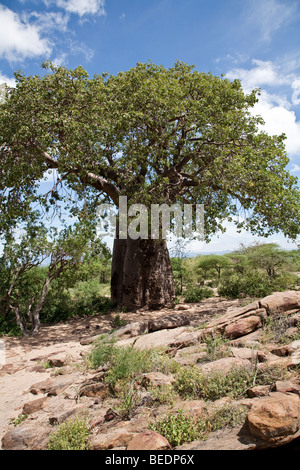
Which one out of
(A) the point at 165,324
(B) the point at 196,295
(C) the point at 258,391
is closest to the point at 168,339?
(A) the point at 165,324

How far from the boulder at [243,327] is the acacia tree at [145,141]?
167 inches

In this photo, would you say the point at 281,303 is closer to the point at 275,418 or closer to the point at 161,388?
the point at 161,388

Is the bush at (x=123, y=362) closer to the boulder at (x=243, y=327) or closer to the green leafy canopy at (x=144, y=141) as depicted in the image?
the boulder at (x=243, y=327)

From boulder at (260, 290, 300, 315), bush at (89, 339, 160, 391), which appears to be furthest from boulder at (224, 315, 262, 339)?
bush at (89, 339, 160, 391)

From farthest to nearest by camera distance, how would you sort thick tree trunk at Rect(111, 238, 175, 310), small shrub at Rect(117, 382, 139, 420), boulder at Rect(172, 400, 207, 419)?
thick tree trunk at Rect(111, 238, 175, 310), small shrub at Rect(117, 382, 139, 420), boulder at Rect(172, 400, 207, 419)

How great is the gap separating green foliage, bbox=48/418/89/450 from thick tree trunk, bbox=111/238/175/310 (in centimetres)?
788

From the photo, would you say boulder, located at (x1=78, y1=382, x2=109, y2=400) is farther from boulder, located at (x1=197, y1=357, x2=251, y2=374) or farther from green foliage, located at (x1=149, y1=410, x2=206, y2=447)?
boulder, located at (x1=197, y1=357, x2=251, y2=374)

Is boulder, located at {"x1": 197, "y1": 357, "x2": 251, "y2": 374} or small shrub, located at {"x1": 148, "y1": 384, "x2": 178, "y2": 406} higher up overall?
boulder, located at {"x1": 197, "y1": 357, "x2": 251, "y2": 374}

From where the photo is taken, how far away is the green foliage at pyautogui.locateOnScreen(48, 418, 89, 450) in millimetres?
3068

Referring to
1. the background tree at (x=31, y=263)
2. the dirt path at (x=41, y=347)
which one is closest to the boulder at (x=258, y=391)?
the dirt path at (x=41, y=347)

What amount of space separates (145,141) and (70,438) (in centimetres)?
855

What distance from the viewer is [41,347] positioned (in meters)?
7.88
